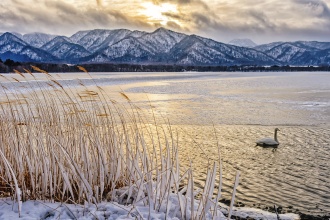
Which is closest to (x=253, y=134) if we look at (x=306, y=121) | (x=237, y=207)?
(x=306, y=121)

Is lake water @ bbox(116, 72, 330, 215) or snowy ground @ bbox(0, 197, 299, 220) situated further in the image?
lake water @ bbox(116, 72, 330, 215)

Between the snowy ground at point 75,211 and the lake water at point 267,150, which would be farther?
the lake water at point 267,150

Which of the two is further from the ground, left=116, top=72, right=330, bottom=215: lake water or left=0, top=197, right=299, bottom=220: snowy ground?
left=0, top=197, right=299, bottom=220: snowy ground

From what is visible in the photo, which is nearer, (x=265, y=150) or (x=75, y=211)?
(x=75, y=211)

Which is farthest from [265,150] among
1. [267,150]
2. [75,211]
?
[75,211]

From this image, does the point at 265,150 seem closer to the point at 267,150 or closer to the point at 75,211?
the point at 267,150

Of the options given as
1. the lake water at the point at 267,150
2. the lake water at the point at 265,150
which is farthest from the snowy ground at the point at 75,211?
the lake water at the point at 267,150

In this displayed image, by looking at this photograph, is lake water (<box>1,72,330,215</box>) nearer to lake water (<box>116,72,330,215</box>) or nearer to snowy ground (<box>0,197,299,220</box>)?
lake water (<box>116,72,330,215</box>)

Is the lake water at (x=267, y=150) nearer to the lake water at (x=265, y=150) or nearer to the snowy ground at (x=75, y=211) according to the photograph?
the lake water at (x=265, y=150)

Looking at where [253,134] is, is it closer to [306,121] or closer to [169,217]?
[306,121]

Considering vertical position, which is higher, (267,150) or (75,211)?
(75,211)

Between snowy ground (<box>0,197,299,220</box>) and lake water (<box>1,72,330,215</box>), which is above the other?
snowy ground (<box>0,197,299,220</box>)

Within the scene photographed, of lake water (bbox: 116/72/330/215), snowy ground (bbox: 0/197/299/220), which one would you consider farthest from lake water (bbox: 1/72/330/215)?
snowy ground (bbox: 0/197/299/220)

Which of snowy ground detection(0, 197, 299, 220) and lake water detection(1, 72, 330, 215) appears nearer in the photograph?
snowy ground detection(0, 197, 299, 220)
